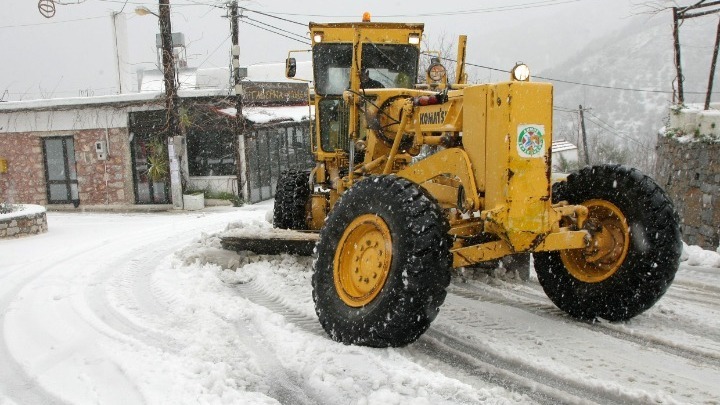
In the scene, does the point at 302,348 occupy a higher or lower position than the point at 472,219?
lower

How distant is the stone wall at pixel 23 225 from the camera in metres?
12.1

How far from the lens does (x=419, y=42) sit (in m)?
7.29

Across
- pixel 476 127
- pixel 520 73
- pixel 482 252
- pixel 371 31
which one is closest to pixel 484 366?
pixel 482 252

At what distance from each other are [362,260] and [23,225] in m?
10.4

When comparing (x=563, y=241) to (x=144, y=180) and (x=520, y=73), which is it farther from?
(x=144, y=180)

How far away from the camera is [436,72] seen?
630 cm

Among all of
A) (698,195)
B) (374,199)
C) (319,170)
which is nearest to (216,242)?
(319,170)

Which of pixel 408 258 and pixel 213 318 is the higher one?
pixel 408 258

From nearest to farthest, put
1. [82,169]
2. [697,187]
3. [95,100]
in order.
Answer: [697,187]
[95,100]
[82,169]

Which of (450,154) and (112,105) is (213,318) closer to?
(450,154)

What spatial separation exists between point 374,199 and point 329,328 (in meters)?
1.01

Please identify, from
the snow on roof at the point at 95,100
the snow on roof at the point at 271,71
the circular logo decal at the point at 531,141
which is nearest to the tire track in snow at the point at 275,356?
the circular logo decal at the point at 531,141

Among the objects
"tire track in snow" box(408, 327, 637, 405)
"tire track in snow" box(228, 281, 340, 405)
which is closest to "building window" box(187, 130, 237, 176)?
"tire track in snow" box(228, 281, 340, 405)

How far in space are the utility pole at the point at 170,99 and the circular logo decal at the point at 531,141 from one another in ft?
47.7
